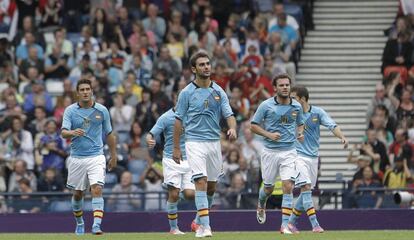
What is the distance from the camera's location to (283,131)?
79.8 ft

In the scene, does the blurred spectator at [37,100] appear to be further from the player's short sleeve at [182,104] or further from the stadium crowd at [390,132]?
the player's short sleeve at [182,104]

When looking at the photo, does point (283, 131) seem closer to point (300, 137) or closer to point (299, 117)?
point (299, 117)

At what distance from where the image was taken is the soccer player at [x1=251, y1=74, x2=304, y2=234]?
953 inches

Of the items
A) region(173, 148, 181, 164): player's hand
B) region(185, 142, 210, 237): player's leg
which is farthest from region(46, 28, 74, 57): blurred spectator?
region(173, 148, 181, 164): player's hand

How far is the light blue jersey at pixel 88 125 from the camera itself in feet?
81.4

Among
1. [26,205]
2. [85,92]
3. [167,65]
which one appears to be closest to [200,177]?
[85,92]

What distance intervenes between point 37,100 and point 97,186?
8036 mm

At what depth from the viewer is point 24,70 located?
1319 inches

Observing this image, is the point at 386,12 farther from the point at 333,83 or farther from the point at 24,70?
the point at 24,70

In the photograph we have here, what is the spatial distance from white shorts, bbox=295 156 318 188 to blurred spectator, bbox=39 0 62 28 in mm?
11199

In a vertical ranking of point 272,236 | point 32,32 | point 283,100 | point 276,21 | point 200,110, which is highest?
point 276,21

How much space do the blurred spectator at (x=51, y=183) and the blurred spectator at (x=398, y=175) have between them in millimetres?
5736

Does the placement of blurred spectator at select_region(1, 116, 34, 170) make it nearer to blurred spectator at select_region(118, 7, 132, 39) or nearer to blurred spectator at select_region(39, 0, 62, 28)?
blurred spectator at select_region(118, 7, 132, 39)

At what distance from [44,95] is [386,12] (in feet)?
25.3
